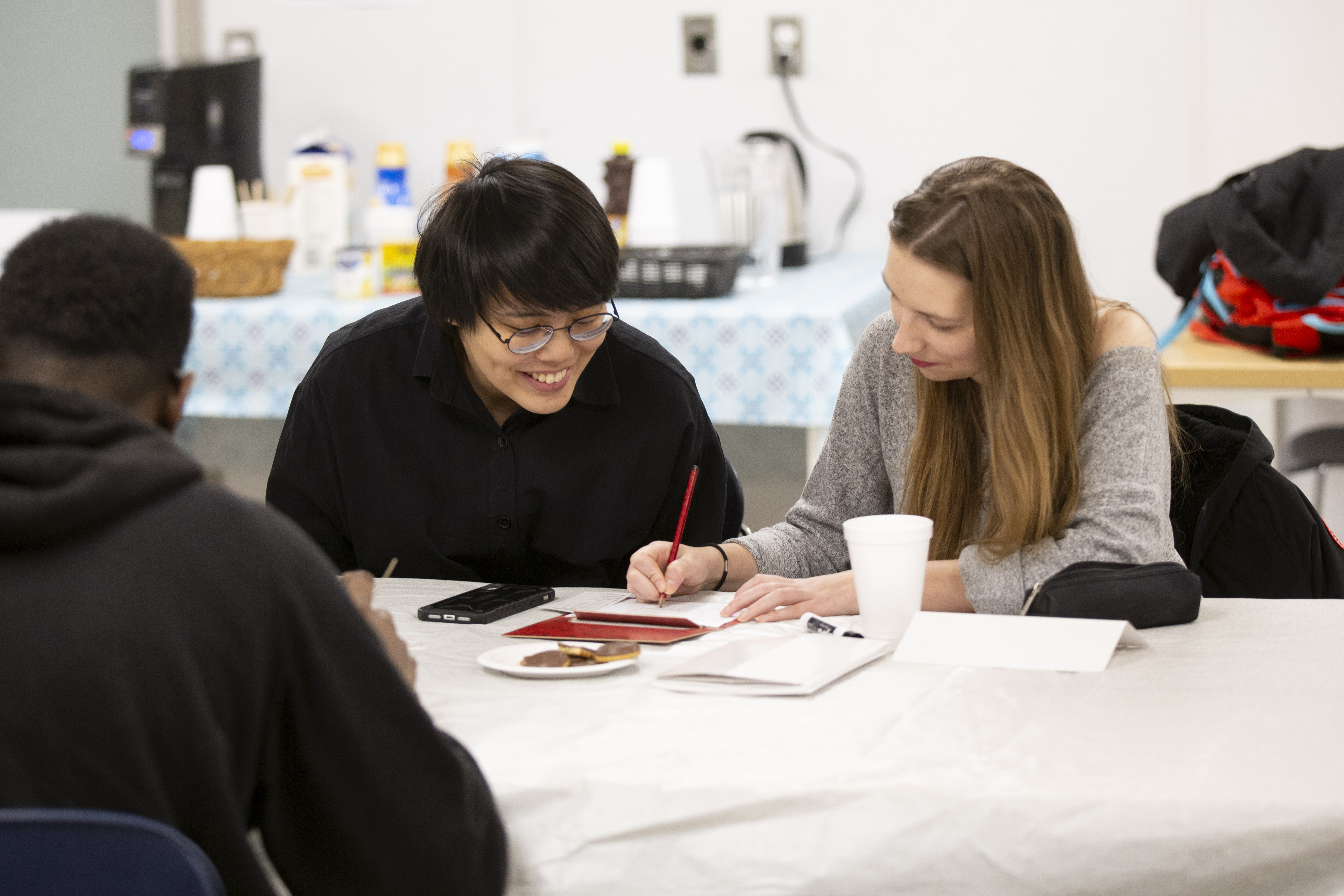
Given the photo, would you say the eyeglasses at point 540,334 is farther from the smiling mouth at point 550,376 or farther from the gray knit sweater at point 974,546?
the gray knit sweater at point 974,546

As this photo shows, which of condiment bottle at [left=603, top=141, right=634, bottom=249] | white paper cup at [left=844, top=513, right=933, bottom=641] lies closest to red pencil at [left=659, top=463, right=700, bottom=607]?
white paper cup at [left=844, top=513, right=933, bottom=641]

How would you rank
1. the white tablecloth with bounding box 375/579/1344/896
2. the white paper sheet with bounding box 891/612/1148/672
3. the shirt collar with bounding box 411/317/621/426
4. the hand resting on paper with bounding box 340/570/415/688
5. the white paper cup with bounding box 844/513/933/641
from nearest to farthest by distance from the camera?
the white tablecloth with bounding box 375/579/1344/896, the hand resting on paper with bounding box 340/570/415/688, the white paper sheet with bounding box 891/612/1148/672, the white paper cup with bounding box 844/513/933/641, the shirt collar with bounding box 411/317/621/426

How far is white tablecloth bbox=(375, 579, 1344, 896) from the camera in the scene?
78cm

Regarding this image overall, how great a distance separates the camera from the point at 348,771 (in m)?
0.73

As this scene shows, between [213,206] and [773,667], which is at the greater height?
[213,206]

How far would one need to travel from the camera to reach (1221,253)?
2.40 m

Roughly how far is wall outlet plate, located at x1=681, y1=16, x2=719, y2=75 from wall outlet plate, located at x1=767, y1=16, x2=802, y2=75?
16cm

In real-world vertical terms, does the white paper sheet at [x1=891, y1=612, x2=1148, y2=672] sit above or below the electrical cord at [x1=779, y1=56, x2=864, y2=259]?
below

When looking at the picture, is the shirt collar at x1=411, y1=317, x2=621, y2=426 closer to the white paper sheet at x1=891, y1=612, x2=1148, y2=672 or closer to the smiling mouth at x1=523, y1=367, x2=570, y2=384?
the smiling mouth at x1=523, y1=367, x2=570, y2=384

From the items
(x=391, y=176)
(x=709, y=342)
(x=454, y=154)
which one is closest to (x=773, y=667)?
(x=709, y=342)

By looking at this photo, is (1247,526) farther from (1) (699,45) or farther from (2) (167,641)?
(1) (699,45)

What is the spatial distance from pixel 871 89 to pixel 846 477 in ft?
6.85

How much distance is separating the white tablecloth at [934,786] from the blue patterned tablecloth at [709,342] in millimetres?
1372

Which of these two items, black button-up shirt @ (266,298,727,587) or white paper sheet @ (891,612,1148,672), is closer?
white paper sheet @ (891,612,1148,672)
